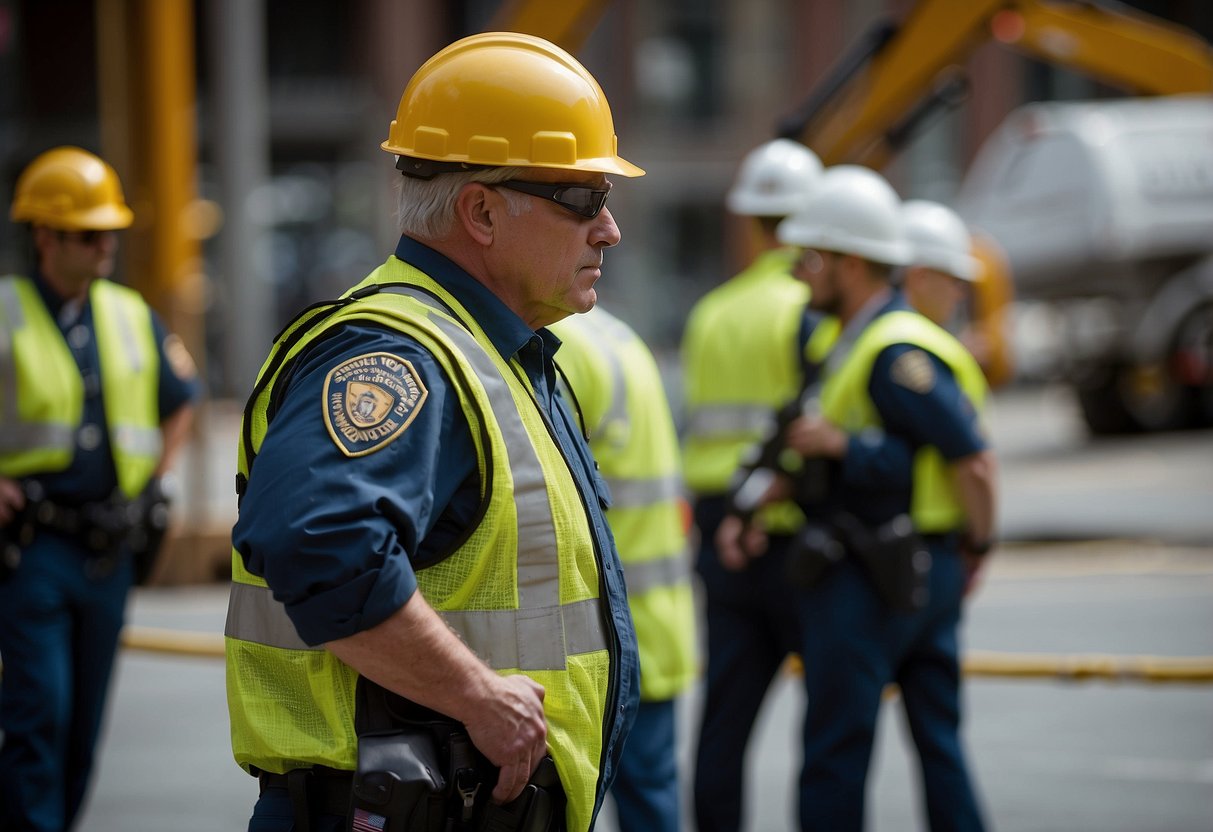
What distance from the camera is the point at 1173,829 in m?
5.42

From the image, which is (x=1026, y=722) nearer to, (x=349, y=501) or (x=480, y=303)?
(x=480, y=303)

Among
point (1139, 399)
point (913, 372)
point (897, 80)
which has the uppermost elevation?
point (897, 80)

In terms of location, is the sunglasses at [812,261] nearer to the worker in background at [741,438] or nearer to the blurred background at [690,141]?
the worker in background at [741,438]

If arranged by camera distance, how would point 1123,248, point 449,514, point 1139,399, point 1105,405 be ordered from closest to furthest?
point 449,514 → point 1123,248 → point 1139,399 → point 1105,405

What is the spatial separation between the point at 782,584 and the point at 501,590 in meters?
2.50

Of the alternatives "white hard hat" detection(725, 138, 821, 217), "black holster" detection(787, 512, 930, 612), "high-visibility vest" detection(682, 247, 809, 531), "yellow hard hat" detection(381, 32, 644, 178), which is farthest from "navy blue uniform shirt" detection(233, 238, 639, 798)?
"white hard hat" detection(725, 138, 821, 217)

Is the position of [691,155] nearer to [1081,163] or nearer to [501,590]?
[1081,163]

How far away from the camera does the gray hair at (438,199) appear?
8.36ft

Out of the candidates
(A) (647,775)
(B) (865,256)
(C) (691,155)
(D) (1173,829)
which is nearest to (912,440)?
(B) (865,256)

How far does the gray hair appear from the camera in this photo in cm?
255

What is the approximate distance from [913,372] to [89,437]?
8.19 ft

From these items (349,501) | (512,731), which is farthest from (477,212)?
(512,731)

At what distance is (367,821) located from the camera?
7.70 ft

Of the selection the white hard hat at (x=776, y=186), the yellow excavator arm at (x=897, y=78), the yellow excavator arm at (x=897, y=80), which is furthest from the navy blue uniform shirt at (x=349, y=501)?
the yellow excavator arm at (x=897, y=78)
